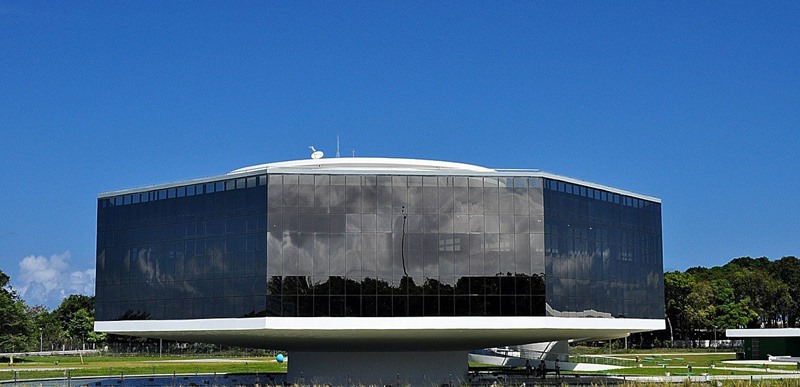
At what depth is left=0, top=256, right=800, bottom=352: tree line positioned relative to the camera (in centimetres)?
13800

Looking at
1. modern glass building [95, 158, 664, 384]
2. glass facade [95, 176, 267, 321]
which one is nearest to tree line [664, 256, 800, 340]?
modern glass building [95, 158, 664, 384]

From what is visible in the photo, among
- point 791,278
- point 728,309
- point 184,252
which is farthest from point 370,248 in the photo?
point 791,278

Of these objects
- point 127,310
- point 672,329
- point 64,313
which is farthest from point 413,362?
point 64,313

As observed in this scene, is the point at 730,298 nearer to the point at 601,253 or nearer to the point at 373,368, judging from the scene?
the point at 601,253

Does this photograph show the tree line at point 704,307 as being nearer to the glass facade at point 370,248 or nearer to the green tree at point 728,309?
the green tree at point 728,309

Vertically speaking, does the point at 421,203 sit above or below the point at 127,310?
above

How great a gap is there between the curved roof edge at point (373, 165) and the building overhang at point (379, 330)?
8738mm

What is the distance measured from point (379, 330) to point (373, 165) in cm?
1062

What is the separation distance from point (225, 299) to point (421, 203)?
1179cm

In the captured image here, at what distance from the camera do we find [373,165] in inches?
2320

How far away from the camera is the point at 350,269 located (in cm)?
5325

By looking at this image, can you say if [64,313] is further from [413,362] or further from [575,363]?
[413,362]

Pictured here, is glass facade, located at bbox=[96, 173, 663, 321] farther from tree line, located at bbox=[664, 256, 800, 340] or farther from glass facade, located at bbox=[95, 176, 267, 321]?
tree line, located at bbox=[664, 256, 800, 340]

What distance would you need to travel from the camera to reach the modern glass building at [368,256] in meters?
53.1
